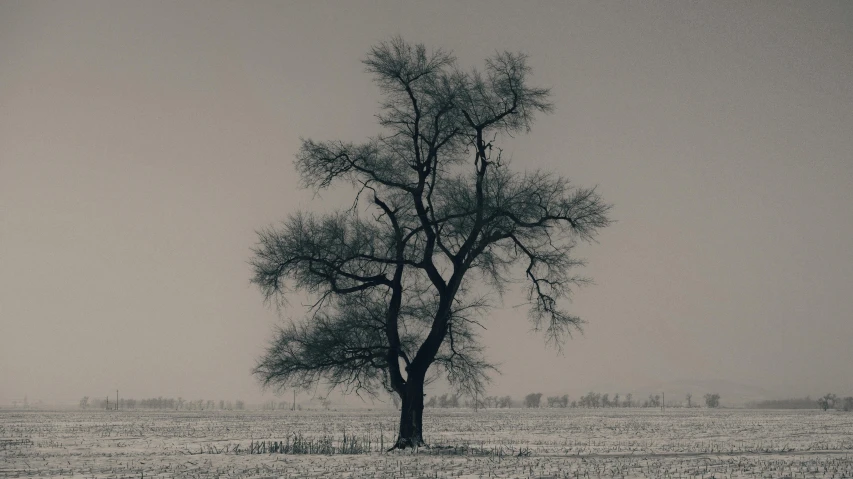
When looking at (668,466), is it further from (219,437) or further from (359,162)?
(219,437)

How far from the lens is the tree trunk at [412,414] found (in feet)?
90.8

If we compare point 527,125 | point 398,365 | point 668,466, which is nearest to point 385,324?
point 398,365

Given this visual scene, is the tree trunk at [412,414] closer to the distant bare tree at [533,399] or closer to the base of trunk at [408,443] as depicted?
the base of trunk at [408,443]

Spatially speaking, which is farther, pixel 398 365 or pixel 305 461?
pixel 398 365

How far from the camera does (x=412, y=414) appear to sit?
2806 cm

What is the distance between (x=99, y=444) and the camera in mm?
31422

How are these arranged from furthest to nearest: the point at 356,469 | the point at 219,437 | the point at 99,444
→ the point at 219,437, the point at 99,444, the point at 356,469

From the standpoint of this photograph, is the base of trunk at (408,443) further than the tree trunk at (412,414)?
No

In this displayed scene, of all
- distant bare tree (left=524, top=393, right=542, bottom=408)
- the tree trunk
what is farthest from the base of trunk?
distant bare tree (left=524, top=393, right=542, bottom=408)

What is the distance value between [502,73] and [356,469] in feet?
49.6

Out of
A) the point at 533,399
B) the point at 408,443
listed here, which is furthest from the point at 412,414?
the point at 533,399

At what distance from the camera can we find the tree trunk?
90.8ft

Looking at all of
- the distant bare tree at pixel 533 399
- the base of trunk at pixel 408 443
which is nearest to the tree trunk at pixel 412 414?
the base of trunk at pixel 408 443

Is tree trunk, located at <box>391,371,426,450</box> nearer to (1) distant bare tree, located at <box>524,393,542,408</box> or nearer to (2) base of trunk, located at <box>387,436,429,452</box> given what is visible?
(2) base of trunk, located at <box>387,436,429,452</box>
